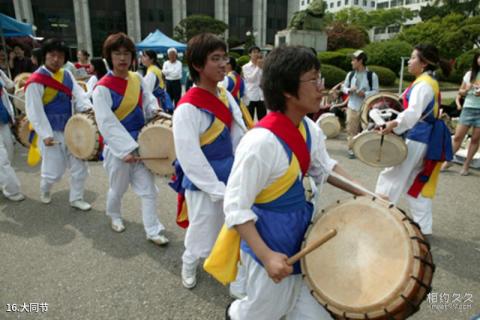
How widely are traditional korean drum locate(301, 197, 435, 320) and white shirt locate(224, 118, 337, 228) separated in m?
0.33

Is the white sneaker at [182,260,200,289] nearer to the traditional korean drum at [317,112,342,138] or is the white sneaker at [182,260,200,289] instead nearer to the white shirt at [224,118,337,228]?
the white shirt at [224,118,337,228]

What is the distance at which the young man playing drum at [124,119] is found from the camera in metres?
3.25

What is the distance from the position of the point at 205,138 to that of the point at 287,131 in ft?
3.26

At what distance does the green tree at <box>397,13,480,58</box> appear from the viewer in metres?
23.7

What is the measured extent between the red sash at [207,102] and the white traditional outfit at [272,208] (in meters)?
0.81

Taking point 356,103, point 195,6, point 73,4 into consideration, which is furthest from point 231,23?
point 356,103

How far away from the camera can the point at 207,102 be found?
8.11ft

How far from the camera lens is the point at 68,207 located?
14.9 feet

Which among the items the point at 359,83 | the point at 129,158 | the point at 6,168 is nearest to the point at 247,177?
the point at 129,158

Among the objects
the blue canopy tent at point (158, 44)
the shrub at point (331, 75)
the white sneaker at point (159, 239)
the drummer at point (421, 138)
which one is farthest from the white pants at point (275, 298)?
the blue canopy tent at point (158, 44)

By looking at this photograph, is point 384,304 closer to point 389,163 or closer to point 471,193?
point 389,163

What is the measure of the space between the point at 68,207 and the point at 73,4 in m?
47.1

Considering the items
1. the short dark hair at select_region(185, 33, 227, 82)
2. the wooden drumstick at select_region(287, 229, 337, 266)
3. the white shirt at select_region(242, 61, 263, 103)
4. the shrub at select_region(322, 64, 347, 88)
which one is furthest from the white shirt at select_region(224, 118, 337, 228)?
the shrub at select_region(322, 64, 347, 88)

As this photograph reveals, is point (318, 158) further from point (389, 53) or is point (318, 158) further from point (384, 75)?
point (389, 53)
